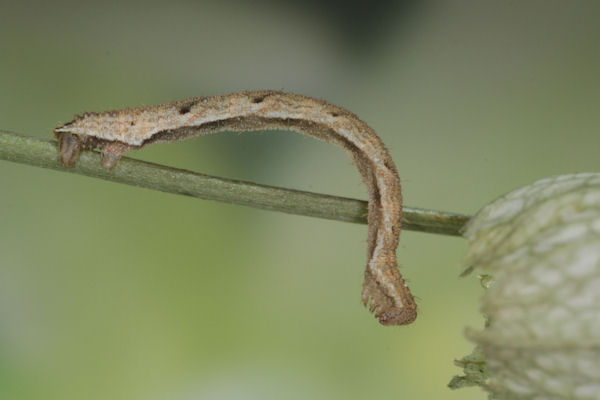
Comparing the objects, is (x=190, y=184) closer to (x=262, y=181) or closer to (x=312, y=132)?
(x=312, y=132)

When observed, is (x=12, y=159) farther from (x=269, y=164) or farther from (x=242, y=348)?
(x=269, y=164)

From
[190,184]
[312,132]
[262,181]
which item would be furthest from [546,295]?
[262,181]

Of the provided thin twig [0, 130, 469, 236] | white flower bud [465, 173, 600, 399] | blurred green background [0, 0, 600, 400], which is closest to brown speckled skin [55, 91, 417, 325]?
thin twig [0, 130, 469, 236]

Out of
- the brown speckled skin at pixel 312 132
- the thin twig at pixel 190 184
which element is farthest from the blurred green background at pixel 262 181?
the thin twig at pixel 190 184

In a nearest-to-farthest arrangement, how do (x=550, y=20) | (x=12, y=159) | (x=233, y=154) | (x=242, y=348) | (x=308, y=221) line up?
(x=12, y=159)
(x=242, y=348)
(x=233, y=154)
(x=308, y=221)
(x=550, y=20)

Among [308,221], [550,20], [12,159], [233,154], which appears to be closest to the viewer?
[12,159]

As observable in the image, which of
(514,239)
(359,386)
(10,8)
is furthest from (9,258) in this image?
(514,239)

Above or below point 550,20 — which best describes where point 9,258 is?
below

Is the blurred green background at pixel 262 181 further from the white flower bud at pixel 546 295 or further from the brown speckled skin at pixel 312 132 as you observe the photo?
the white flower bud at pixel 546 295
